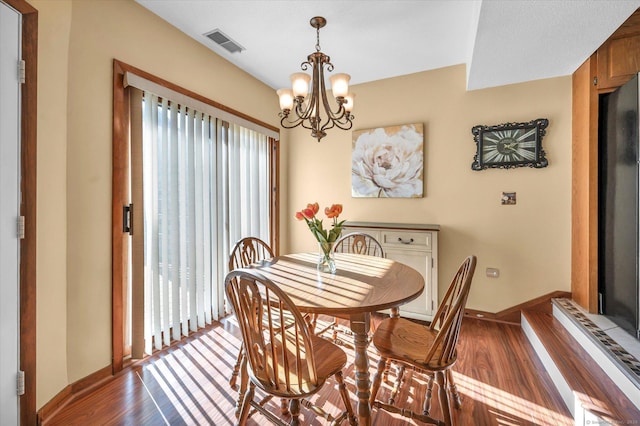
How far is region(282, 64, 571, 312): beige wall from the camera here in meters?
2.71

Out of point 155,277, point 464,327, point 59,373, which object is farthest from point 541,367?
point 59,373

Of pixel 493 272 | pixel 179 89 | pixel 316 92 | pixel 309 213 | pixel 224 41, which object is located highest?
pixel 224 41

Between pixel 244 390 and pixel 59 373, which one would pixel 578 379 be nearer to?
pixel 244 390

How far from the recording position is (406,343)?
1.54m

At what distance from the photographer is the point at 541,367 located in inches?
82.5

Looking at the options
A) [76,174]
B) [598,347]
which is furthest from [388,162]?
[76,174]

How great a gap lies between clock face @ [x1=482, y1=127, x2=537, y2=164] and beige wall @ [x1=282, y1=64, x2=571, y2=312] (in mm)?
115

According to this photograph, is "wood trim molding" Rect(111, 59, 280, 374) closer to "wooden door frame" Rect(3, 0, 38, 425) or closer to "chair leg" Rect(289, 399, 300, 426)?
"wooden door frame" Rect(3, 0, 38, 425)

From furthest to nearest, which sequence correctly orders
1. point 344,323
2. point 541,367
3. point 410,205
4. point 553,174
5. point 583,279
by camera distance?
point 410,205
point 344,323
point 553,174
point 583,279
point 541,367

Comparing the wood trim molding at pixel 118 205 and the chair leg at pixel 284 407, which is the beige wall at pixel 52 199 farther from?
the chair leg at pixel 284 407

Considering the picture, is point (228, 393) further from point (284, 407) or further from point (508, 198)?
point (508, 198)

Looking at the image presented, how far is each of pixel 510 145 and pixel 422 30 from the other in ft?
4.57

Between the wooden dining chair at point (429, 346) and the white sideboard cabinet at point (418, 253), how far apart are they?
3.58ft

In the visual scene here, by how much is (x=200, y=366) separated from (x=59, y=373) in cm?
80
